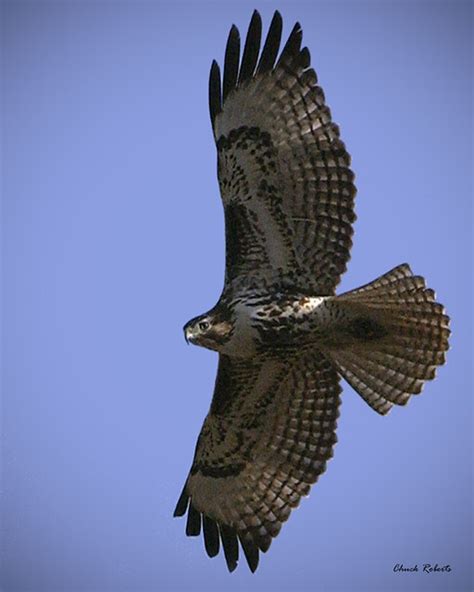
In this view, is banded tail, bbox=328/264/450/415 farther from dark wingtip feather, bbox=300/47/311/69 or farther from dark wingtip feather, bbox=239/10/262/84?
dark wingtip feather, bbox=239/10/262/84

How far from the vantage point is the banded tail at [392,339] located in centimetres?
737

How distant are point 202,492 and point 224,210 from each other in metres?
2.15

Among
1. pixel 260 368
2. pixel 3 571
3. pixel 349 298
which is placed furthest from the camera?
pixel 3 571

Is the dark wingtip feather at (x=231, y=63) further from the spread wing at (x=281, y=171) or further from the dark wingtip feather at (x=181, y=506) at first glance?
the dark wingtip feather at (x=181, y=506)

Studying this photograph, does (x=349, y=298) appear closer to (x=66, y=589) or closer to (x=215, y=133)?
(x=215, y=133)

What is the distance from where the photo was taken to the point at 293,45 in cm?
750

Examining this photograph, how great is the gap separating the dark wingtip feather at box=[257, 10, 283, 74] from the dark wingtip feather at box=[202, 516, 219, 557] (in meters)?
3.26

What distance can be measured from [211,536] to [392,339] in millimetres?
2008

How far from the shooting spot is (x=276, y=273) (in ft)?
24.8

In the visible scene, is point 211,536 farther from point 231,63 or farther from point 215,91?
point 231,63

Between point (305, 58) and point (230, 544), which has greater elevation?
point (305, 58)

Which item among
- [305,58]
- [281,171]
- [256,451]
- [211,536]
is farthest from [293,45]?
[211,536]

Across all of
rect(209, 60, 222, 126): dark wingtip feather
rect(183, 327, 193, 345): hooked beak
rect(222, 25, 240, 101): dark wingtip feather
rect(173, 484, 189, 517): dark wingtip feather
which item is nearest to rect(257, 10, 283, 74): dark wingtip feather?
rect(222, 25, 240, 101): dark wingtip feather

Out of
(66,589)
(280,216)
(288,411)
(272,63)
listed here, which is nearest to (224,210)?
(280,216)
